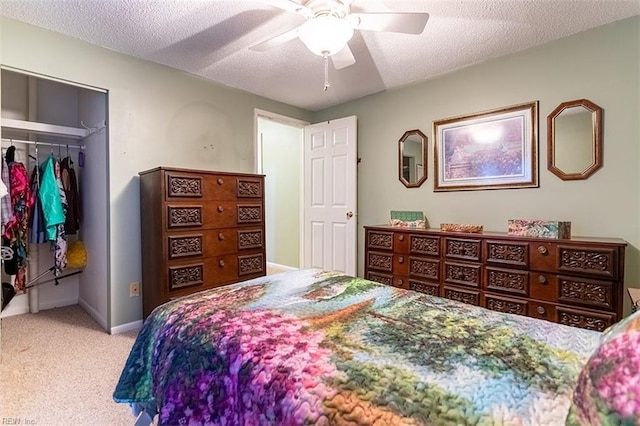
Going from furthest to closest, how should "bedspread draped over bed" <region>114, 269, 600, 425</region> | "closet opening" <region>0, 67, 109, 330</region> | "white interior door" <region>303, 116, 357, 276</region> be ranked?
"white interior door" <region>303, 116, 357, 276</region>, "closet opening" <region>0, 67, 109, 330</region>, "bedspread draped over bed" <region>114, 269, 600, 425</region>

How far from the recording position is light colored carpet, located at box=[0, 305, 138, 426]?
5.39ft

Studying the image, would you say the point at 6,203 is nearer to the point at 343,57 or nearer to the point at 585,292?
the point at 343,57

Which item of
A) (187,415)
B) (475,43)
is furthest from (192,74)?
(187,415)

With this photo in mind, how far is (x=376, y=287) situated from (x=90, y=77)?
2.81 metres

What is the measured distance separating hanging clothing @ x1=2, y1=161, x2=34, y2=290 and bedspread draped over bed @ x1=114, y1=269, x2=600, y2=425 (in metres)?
2.33

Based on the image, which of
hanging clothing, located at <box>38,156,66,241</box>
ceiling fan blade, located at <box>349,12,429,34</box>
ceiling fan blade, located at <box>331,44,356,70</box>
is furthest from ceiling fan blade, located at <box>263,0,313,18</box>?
hanging clothing, located at <box>38,156,66,241</box>

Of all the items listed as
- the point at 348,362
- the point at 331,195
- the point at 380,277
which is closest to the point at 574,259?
the point at 380,277

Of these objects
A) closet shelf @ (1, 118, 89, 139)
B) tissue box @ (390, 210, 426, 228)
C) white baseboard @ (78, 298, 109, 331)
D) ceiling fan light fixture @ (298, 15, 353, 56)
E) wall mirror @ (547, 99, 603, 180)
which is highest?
ceiling fan light fixture @ (298, 15, 353, 56)

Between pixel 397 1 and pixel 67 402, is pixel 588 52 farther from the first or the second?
pixel 67 402

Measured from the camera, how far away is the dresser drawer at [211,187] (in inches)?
99.0

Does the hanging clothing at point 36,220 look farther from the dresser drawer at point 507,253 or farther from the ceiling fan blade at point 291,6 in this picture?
the dresser drawer at point 507,253

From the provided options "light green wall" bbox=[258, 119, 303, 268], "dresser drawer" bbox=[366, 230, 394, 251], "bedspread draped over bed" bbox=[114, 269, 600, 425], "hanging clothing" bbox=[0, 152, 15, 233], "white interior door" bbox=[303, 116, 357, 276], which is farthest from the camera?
"light green wall" bbox=[258, 119, 303, 268]

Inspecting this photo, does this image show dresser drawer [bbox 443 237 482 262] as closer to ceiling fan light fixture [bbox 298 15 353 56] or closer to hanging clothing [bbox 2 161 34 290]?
ceiling fan light fixture [bbox 298 15 353 56]

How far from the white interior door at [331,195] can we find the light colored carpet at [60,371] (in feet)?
7.65
